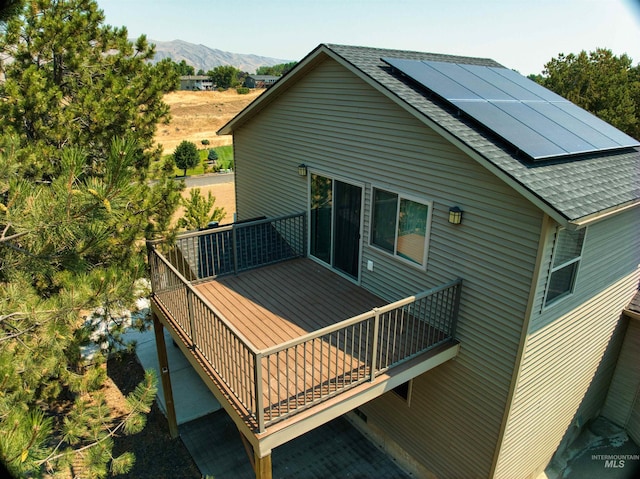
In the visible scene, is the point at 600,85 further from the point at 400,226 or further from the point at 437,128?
the point at 437,128

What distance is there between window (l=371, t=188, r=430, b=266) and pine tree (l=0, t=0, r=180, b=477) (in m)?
3.52

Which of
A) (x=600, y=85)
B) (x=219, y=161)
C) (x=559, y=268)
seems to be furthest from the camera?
(x=219, y=161)

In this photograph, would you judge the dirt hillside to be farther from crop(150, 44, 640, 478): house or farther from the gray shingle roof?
the gray shingle roof

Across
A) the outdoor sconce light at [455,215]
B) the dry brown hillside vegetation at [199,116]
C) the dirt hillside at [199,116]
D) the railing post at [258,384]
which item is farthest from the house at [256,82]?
the railing post at [258,384]

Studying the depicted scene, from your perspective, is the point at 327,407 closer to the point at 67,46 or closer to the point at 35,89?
the point at 35,89

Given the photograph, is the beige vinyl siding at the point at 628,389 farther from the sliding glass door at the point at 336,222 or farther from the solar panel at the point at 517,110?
the sliding glass door at the point at 336,222

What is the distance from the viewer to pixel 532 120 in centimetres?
604

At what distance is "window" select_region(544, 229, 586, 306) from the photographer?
5.04 meters

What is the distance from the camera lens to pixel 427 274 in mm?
6223

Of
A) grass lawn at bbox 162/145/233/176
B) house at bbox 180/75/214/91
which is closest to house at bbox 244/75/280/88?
house at bbox 180/75/214/91

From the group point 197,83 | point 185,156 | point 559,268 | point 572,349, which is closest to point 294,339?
point 559,268

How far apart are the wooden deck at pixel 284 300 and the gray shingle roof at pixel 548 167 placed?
117 inches

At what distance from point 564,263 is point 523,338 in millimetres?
1066

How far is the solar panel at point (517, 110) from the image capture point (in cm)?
550
